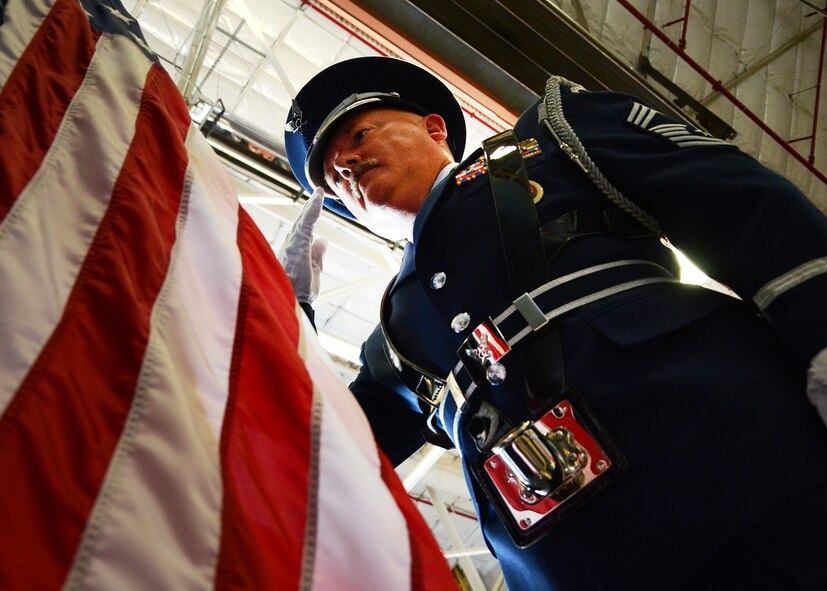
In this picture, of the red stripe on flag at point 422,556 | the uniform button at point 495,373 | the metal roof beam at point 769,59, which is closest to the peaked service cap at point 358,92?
the uniform button at point 495,373

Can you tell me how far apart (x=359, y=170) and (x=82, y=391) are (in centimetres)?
91

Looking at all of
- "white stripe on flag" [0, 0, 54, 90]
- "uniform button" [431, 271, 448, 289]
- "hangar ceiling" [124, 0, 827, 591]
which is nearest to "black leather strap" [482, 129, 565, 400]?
"uniform button" [431, 271, 448, 289]

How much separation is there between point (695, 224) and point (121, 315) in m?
0.87

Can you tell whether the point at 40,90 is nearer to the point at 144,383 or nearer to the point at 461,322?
the point at 144,383

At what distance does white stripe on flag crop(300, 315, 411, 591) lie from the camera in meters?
0.73

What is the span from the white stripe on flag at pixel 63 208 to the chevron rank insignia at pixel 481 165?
0.63 m

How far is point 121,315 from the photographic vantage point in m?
0.78

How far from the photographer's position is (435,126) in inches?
64.9

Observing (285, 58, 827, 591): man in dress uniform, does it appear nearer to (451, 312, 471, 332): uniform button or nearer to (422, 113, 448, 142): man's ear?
(451, 312, 471, 332): uniform button

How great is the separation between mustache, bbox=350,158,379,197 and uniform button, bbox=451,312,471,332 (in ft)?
1.82

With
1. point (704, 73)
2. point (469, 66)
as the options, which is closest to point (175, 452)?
point (469, 66)

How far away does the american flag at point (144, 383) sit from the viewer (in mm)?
608

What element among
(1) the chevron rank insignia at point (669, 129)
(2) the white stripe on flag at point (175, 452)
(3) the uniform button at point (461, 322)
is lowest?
(2) the white stripe on flag at point (175, 452)

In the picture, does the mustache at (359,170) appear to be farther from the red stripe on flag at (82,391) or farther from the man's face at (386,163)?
the red stripe on flag at (82,391)
